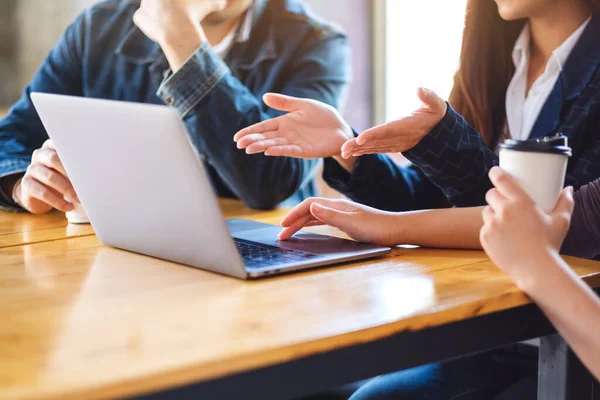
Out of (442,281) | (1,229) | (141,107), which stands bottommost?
(1,229)

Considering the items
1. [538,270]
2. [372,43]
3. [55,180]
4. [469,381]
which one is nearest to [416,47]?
[372,43]

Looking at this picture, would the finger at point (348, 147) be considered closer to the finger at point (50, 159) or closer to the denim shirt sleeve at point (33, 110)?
the finger at point (50, 159)

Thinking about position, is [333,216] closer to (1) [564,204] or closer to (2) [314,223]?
(2) [314,223]

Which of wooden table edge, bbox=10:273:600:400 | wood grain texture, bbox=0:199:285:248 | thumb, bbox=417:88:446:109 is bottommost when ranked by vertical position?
wood grain texture, bbox=0:199:285:248

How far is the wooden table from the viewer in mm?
564

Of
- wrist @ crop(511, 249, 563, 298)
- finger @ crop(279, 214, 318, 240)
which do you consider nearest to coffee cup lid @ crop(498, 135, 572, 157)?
wrist @ crop(511, 249, 563, 298)

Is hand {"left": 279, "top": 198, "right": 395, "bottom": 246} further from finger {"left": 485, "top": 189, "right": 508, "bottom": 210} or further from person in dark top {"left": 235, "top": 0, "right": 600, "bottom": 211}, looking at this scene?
finger {"left": 485, "top": 189, "right": 508, "bottom": 210}

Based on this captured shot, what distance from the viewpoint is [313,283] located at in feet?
2.66

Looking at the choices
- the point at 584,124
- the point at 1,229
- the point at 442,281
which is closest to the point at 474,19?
the point at 584,124

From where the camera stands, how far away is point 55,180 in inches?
49.9

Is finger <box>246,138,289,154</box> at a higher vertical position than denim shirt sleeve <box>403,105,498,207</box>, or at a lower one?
higher

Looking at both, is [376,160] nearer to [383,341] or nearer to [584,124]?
[584,124]

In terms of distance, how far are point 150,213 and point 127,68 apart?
104cm

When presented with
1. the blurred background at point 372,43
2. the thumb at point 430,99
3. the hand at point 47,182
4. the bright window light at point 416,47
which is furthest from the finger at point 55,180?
the bright window light at point 416,47
